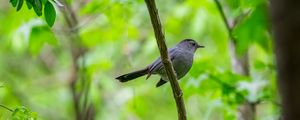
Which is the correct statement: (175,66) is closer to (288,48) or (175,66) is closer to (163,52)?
(163,52)

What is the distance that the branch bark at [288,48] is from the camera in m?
0.79

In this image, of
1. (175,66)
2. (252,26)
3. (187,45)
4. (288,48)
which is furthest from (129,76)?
(288,48)

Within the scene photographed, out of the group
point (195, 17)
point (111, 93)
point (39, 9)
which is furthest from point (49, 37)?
point (111, 93)

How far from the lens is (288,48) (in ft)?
2.61

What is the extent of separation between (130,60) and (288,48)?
457cm

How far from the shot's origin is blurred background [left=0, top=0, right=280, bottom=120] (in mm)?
4286

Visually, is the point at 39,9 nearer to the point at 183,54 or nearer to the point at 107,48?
the point at 183,54

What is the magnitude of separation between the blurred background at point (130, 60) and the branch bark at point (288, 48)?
119cm

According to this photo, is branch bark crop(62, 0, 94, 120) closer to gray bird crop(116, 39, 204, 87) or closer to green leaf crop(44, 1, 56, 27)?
gray bird crop(116, 39, 204, 87)

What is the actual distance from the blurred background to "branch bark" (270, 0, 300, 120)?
1.19 m

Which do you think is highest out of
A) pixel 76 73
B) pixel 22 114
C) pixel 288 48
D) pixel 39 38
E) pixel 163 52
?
pixel 39 38

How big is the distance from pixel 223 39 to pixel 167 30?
85 cm

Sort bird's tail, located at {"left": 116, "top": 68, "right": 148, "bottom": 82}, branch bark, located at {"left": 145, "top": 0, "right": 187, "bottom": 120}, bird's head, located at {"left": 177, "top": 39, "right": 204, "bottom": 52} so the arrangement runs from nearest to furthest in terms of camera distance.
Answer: branch bark, located at {"left": 145, "top": 0, "right": 187, "bottom": 120} → bird's tail, located at {"left": 116, "top": 68, "right": 148, "bottom": 82} → bird's head, located at {"left": 177, "top": 39, "right": 204, "bottom": 52}

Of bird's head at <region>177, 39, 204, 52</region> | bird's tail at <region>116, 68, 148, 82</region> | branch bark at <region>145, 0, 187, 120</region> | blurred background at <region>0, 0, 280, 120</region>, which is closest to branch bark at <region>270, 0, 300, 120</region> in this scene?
blurred background at <region>0, 0, 280, 120</region>
